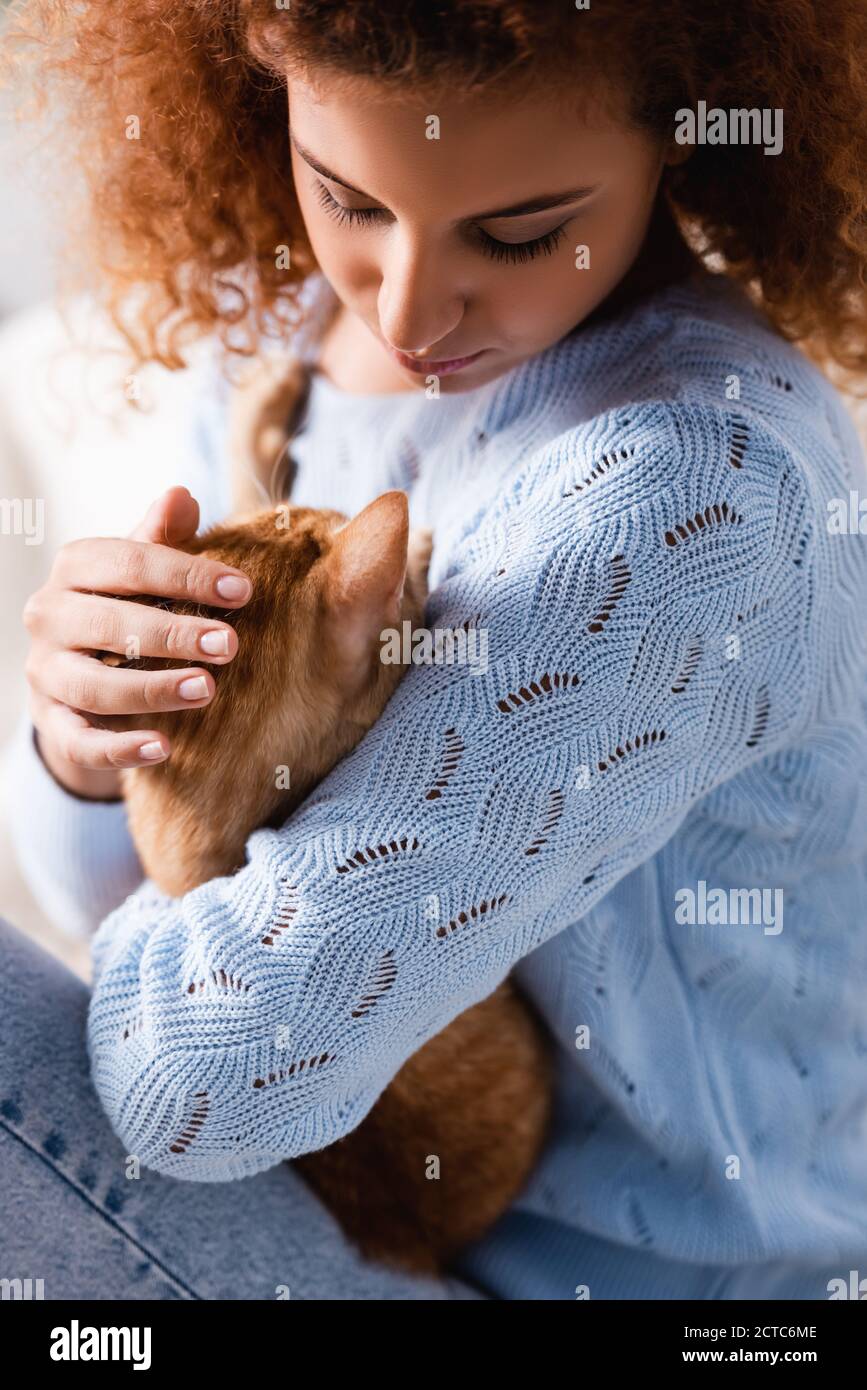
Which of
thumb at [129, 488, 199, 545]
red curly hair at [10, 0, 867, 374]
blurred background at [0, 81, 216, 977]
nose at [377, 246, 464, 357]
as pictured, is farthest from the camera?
blurred background at [0, 81, 216, 977]

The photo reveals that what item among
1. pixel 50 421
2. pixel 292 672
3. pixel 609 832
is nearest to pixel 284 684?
pixel 292 672

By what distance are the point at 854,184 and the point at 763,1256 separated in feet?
2.80

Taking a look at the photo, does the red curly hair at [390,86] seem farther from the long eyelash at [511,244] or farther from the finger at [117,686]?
the finger at [117,686]

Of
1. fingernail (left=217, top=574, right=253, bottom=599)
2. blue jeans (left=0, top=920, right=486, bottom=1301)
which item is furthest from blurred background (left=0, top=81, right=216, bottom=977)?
fingernail (left=217, top=574, right=253, bottom=599)

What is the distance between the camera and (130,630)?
2.55 ft

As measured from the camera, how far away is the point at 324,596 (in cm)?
80

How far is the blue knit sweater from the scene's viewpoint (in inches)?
29.3

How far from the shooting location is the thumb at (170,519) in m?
0.85

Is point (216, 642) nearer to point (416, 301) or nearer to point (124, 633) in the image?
point (124, 633)

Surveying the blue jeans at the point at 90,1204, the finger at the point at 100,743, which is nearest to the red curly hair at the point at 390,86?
the finger at the point at 100,743

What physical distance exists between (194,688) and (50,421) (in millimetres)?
1035

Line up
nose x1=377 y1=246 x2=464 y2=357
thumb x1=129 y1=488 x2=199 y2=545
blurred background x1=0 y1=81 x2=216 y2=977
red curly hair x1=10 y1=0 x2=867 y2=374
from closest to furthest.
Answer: red curly hair x1=10 y1=0 x2=867 y2=374, nose x1=377 y1=246 x2=464 y2=357, thumb x1=129 y1=488 x2=199 y2=545, blurred background x1=0 y1=81 x2=216 y2=977

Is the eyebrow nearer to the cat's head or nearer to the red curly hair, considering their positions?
the red curly hair

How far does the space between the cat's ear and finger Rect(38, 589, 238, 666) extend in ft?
0.26
